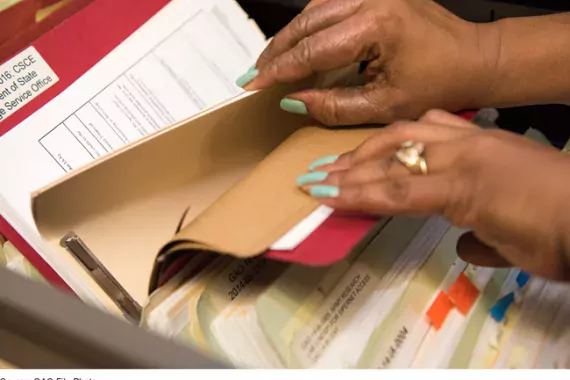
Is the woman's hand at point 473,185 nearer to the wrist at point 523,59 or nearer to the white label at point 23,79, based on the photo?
the wrist at point 523,59

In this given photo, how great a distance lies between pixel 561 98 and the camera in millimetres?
635

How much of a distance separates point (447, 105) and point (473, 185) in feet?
0.57

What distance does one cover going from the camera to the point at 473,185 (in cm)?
45

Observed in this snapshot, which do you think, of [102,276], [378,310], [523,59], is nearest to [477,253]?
[378,310]

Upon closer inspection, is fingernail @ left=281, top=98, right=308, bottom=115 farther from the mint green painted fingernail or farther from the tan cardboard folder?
the mint green painted fingernail

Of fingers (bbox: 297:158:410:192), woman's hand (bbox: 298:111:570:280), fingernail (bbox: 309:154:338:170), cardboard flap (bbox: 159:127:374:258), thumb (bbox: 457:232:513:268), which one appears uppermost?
cardboard flap (bbox: 159:127:374:258)

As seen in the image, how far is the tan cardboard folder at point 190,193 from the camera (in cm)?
46

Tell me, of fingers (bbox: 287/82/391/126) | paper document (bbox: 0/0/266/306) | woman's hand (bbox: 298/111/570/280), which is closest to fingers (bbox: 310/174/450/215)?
woman's hand (bbox: 298/111/570/280)

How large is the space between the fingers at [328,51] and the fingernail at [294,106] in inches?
0.9

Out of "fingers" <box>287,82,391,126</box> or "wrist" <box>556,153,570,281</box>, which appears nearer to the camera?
"wrist" <box>556,153,570,281</box>

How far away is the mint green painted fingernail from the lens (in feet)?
1.57

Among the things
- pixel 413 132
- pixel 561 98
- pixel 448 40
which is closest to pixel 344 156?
pixel 413 132
